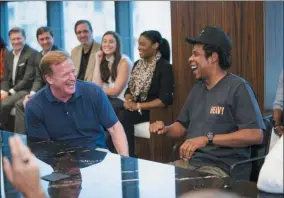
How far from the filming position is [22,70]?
5973mm

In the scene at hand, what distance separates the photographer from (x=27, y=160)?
58.2 inches

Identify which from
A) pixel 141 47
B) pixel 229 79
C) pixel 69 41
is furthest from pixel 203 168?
pixel 69 41

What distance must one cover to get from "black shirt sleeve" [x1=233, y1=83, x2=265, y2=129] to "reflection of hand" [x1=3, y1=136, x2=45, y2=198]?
1.62 meters

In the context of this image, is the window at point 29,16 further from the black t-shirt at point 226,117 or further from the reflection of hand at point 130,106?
the black t-shirt at point 226,117

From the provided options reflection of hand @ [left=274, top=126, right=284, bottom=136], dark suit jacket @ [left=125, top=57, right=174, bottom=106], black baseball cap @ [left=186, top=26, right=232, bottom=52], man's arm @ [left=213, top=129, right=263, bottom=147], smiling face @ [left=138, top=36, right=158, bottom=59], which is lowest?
reflection of hand @ [left=274, top=126, right=284, bottom=136]

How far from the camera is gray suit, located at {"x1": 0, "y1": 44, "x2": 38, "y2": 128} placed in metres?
5.76

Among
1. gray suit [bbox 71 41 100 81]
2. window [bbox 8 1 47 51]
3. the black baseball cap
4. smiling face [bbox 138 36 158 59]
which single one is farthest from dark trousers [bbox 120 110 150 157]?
window [bbox 8 1 47 51]

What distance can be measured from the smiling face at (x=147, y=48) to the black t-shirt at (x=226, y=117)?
4.91 ft

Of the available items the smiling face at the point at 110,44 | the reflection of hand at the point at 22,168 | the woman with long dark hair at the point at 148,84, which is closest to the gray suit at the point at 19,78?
the smiling face at the point at 110,44

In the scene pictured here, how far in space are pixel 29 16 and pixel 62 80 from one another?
4957mm

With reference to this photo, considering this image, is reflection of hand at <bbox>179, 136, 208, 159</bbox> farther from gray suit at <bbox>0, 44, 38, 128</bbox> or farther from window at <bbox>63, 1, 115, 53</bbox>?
window at <bbox>63, 1, 115, 53</bbox>

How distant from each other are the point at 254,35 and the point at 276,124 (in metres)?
0.69


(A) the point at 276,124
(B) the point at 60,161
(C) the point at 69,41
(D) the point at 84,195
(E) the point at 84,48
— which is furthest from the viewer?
(C) the point at 69,41

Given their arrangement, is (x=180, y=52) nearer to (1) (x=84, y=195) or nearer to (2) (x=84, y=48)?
(2) (x=84, y=48)
